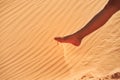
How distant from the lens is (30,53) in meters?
3.89

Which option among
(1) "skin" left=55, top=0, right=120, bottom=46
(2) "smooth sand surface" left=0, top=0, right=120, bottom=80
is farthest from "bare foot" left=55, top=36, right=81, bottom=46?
(2) "smooth sand surface" left=0, top=0, right=120, bottom=80

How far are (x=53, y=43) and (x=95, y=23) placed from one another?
0.66 meters

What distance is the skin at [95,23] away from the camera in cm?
356

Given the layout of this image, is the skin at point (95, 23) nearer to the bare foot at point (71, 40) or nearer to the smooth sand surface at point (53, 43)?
the bare foot at point (71, 40)

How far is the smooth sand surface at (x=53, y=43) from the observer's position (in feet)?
11.7

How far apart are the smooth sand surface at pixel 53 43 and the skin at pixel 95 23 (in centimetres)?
11

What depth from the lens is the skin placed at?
356cm

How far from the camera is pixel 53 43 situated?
3873 millimetres

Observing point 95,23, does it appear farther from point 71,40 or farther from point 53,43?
point 53,43

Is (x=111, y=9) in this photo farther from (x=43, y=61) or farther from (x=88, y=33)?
(x=43, y=61)

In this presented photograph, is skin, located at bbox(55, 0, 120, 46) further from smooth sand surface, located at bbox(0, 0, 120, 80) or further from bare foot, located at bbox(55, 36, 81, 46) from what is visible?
smooth sand surface, located at bbox(0, 0, 120, 80)

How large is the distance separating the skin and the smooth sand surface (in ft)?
0.36

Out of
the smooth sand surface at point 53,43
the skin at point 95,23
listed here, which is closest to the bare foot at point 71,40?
the skin at point 95,23

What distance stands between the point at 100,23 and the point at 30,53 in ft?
3.30
